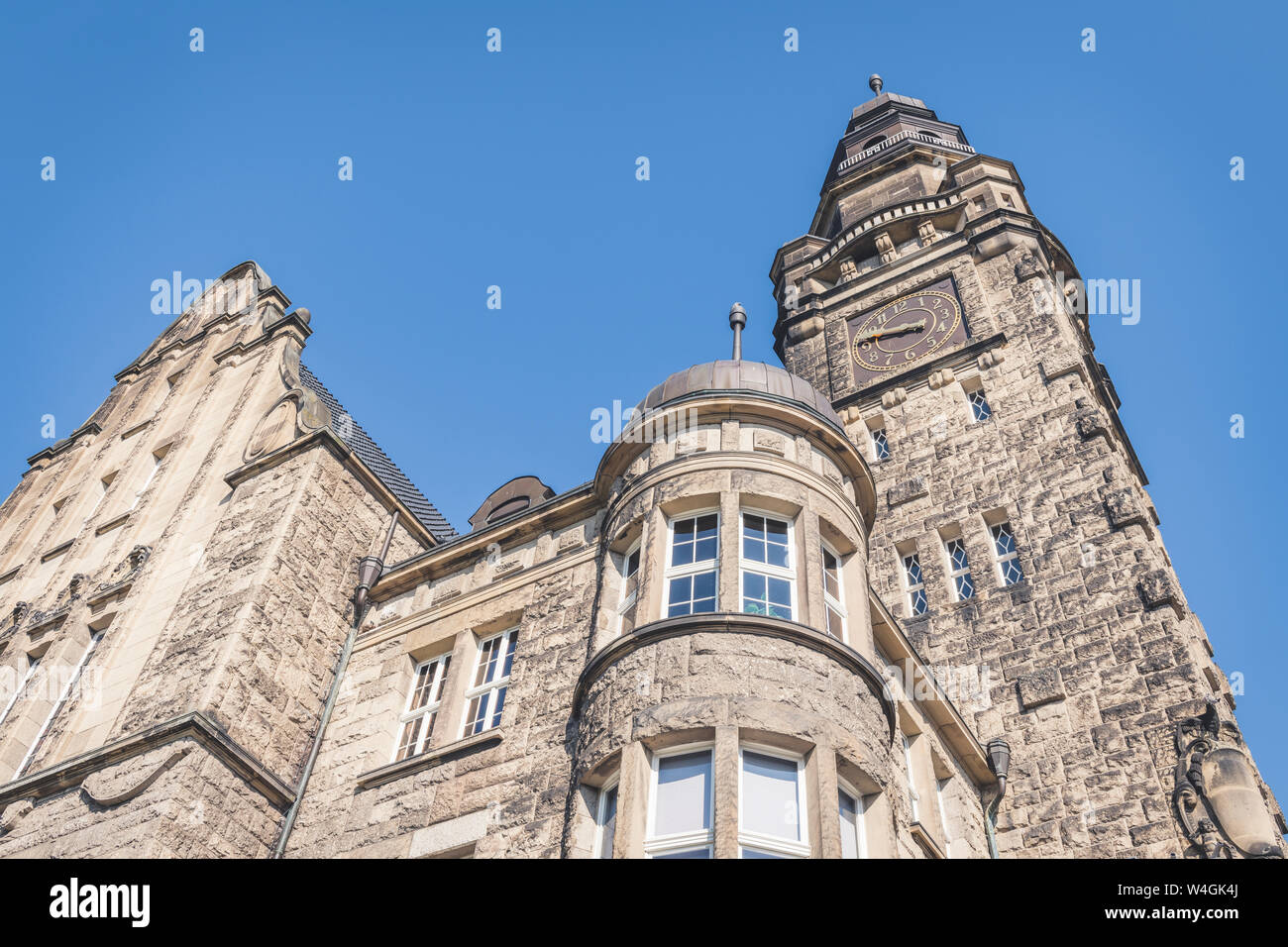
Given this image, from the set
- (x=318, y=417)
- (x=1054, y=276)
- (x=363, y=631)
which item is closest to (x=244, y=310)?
(x=318, y=417)

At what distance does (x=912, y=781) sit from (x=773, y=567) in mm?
4244

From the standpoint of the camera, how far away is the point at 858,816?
11.2 meters

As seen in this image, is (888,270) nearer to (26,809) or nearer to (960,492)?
(960,492)

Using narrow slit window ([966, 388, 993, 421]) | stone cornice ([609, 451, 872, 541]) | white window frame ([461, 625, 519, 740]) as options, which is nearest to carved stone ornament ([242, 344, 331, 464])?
white window frame ([461, 625, 519, 740])

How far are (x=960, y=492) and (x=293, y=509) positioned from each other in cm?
1336

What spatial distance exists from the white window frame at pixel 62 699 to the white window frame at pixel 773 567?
9426 millimetres

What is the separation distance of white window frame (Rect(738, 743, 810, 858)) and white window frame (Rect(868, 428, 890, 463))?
1612 cm

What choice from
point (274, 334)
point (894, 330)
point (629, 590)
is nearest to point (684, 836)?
point (629, 590)

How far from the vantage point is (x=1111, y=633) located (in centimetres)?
1947

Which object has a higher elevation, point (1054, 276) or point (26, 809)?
point (1054, 276)

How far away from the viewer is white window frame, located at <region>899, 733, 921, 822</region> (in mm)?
14734

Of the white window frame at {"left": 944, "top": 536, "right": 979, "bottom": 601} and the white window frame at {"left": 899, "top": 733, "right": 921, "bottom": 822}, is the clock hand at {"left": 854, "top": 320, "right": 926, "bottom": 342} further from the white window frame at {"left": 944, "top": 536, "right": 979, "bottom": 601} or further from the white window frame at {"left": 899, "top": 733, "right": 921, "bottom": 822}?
the white window frame at {"left": 899, "top": 733, "right": 921, "bottom": 822}
